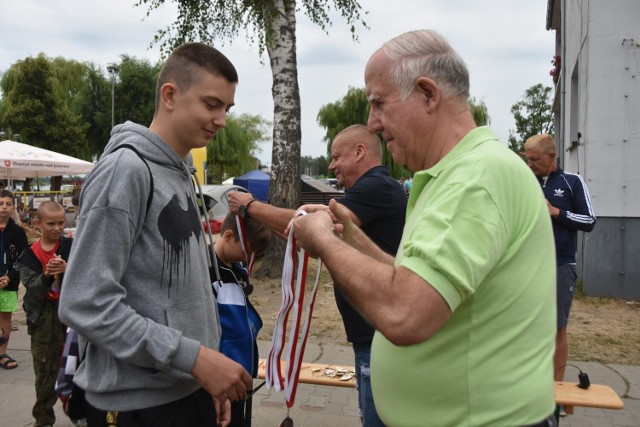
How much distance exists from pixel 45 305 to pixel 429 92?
402cm

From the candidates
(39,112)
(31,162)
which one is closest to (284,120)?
(31,162)

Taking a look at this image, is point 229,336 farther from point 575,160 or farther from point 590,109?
point 575,160

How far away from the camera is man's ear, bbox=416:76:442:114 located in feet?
5.42

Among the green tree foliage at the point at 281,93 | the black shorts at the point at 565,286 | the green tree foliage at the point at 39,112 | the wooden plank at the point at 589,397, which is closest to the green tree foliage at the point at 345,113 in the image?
the green tree foliage at the point at 39,112

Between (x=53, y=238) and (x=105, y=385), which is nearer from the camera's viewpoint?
(x=105, y=385)

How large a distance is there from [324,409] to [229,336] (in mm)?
2486

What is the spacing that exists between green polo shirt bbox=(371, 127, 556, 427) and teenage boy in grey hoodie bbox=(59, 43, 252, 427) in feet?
2.22

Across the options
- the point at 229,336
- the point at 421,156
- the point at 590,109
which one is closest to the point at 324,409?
the point at 229,336

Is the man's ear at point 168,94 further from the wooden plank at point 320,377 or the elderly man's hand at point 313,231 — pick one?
the wooden plank at point 320,377

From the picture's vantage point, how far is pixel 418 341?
1.39 metres

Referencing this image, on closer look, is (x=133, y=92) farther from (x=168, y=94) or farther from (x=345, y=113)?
(x=168, y=94)

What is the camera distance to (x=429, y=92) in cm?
167

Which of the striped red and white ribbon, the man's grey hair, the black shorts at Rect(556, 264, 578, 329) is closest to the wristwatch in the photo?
the striped red and white ribbon

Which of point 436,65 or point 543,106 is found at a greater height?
point 543,106
